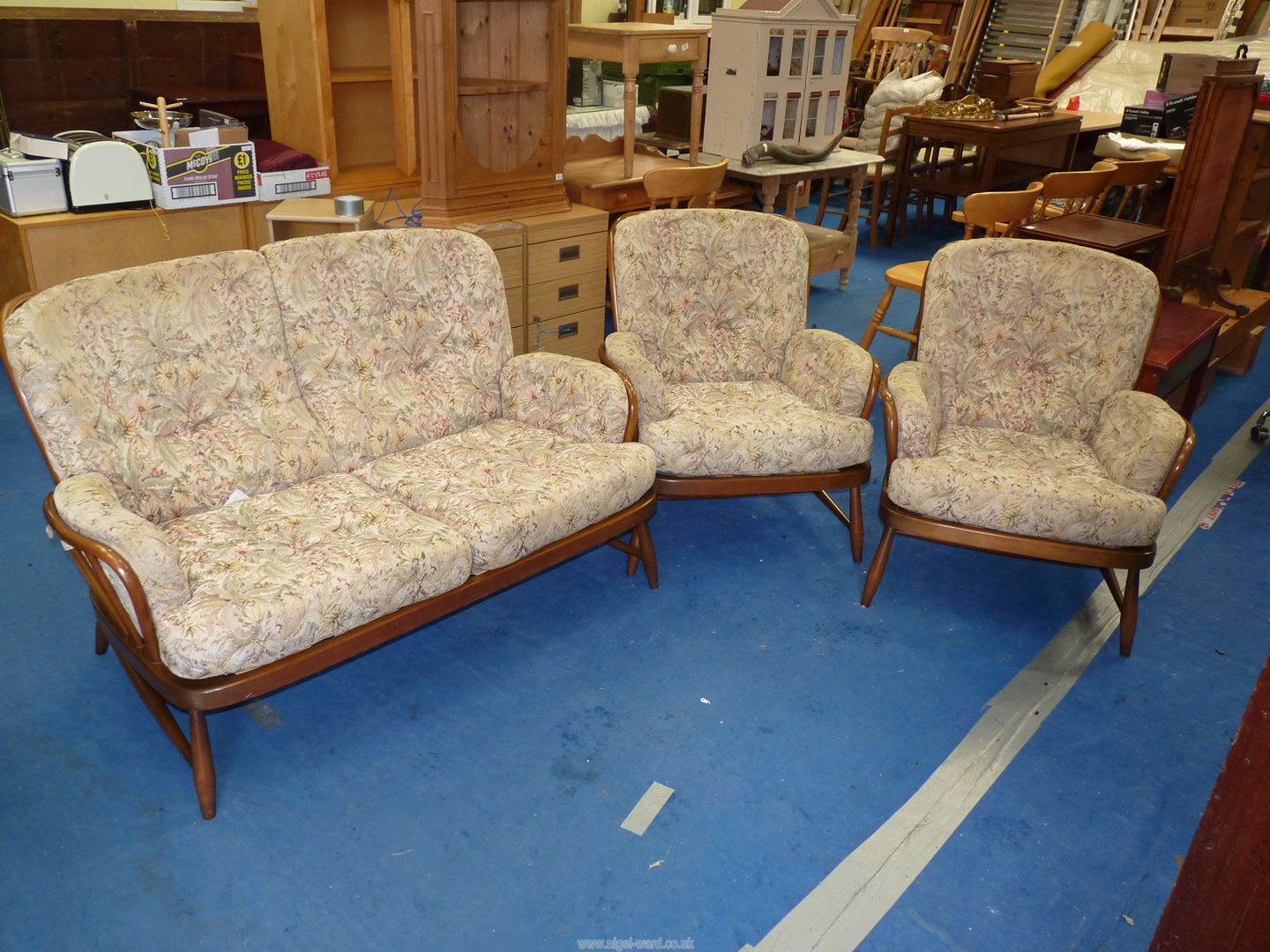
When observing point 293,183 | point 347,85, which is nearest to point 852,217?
point 347,85

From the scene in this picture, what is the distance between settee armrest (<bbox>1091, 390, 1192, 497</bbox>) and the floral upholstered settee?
131 cm

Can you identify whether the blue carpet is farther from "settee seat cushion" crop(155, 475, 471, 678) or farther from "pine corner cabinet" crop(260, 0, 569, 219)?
"pine corner cabinet" crop(260, 0, 569, 219)

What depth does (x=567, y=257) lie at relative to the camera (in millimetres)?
3945

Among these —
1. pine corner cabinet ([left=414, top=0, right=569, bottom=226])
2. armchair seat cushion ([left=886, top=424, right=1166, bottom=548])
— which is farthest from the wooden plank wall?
armchair seat cushion ([left=886, top=424, right=1166, bottom=548])

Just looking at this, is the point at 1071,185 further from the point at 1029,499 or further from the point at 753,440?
the point at 753,440

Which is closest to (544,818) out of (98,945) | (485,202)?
(98,945)

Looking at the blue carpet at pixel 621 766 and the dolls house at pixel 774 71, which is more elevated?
the dolls house at pixel 774 71

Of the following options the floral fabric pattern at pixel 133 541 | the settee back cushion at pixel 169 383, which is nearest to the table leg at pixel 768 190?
the settee back cushion at pixel 169 383

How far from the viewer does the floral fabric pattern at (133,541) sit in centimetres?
190

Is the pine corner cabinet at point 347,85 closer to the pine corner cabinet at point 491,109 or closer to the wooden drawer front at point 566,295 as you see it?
the pine corner cabinet at point 491,109

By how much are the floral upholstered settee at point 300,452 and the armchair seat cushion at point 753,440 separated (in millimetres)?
146

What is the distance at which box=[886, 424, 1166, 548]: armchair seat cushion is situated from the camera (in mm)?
2570

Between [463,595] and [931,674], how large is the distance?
1.21 meters

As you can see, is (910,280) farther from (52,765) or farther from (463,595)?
(52,765)
